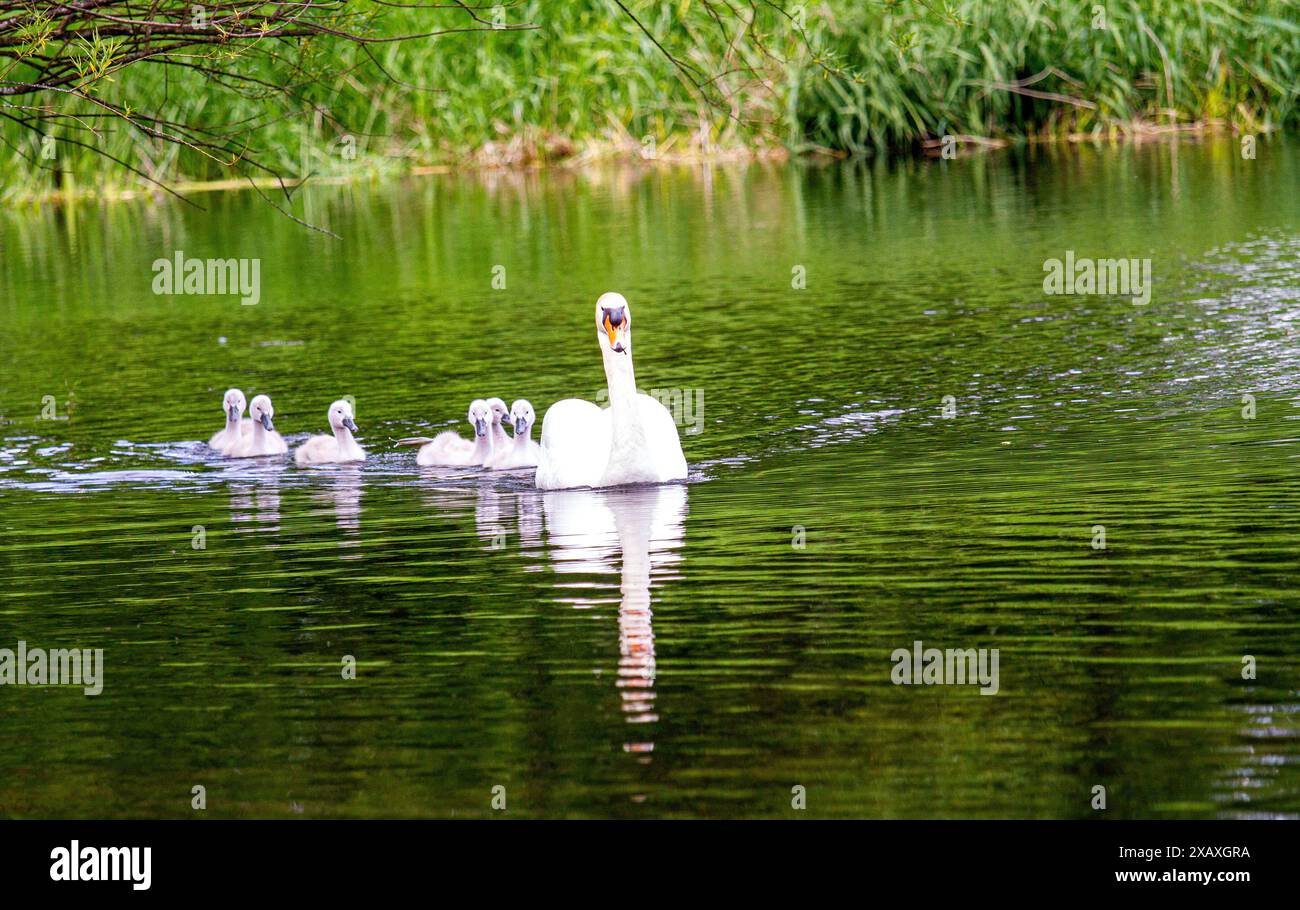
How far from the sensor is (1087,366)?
609 inches

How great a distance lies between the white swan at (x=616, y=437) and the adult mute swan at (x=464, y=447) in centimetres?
111

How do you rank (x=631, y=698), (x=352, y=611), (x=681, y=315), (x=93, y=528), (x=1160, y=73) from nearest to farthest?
(x=631, y=698), (x=352, y=611), (x=93, y=528), (x=681, y=315), (x=1160, y=73)

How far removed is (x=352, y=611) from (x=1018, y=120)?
2602cm

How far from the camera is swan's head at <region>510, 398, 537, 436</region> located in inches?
568

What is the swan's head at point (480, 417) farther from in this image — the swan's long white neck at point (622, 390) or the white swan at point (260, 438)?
the swan's long white neck at point (622, 390)

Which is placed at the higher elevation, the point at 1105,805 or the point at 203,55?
the point at 203,55

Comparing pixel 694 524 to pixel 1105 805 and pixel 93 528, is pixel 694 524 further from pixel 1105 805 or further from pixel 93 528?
pixel 1105 805

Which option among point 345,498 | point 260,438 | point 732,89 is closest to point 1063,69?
point 732,89

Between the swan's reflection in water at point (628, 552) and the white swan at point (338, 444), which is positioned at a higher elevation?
the white swan at point (338, 444)

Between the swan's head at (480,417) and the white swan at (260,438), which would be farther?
the white swan at (260,438)

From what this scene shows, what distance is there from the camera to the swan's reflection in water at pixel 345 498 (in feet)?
38.0

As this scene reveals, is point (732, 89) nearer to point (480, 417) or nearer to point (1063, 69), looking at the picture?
point (1063, 69)

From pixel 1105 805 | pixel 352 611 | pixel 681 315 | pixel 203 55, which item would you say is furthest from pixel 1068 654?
pixel 681 315

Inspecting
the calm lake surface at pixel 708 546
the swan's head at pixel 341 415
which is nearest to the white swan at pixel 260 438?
the calm lake surface at pixel 708 546
